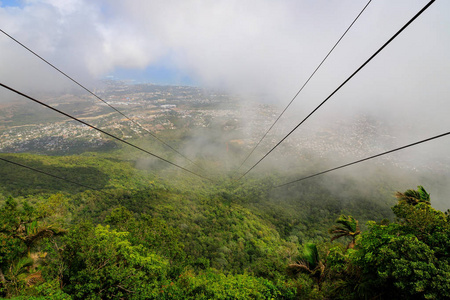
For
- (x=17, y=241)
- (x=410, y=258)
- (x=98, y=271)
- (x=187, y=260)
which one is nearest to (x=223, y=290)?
(x=98, y=271)

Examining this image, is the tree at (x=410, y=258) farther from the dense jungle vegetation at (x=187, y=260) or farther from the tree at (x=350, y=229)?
the tree at (x=350, y=229)

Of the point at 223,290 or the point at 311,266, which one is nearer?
the point at 311,266

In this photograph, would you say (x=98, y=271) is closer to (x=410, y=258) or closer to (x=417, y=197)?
(x=410, y=258)

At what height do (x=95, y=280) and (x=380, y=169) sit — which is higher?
(x=380, y=169)

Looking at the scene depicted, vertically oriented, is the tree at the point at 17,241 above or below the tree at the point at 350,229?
below

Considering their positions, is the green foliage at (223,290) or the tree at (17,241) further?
the green foliage at (223,290)

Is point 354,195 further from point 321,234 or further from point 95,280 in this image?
point 95,280

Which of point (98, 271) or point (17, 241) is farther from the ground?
point (17, 241)

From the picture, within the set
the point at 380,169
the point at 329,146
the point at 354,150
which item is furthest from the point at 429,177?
the point at 329,146

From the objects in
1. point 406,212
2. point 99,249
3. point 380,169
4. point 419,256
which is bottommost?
point 99,249

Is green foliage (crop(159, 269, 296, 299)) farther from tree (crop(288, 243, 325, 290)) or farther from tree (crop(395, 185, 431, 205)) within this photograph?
tree (crop(395, 185, 431, 205))

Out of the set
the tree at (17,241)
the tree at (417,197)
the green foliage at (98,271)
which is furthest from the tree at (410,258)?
the tree at (17,241)
